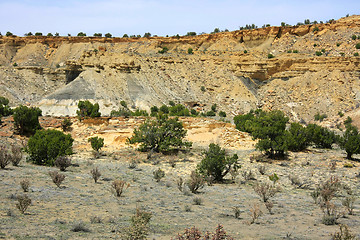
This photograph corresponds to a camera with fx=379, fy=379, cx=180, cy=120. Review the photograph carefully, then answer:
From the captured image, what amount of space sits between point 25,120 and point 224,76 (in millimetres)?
37302

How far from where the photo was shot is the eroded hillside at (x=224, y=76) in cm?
4875

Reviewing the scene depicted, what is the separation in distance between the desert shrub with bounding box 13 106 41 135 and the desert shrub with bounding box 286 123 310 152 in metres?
15.8

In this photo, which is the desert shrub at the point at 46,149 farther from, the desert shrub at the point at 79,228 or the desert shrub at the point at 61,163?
the desert shrub at the point at 79,228

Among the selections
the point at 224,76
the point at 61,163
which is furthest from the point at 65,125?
the point at 224,76

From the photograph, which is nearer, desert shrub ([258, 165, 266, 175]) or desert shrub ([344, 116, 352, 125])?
desert shrub ([258, 165, 266, 175])

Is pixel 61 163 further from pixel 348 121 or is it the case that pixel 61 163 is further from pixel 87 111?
pixel 348 121

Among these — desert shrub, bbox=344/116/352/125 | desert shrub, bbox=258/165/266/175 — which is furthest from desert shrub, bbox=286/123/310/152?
desert shrub, bbox=344/116/352/125

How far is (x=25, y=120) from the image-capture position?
23.9 m

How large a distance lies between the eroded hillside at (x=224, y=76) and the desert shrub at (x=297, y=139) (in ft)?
82.2

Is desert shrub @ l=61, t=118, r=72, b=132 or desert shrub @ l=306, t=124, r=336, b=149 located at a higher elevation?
desert shrub @ l=306, t=124, r=336, b=149

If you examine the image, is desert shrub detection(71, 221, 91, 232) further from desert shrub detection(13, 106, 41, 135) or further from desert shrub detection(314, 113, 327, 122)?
desert shrub detection(314, 113, 327, 122)

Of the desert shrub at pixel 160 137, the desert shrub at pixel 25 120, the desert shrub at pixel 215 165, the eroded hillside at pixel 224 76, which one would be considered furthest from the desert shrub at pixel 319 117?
the desert shrub at pixel 25 120

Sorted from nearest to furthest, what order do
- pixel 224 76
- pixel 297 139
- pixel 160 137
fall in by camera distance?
pixel 160 137 < pixel 297 139 < pixel 224 76

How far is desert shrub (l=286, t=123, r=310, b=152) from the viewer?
22178mm
